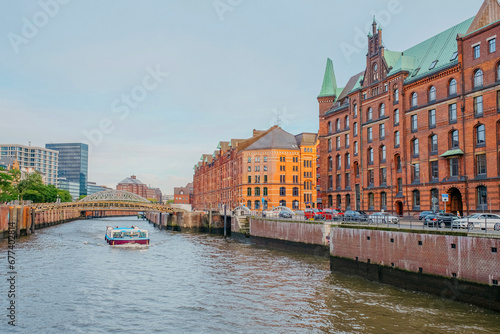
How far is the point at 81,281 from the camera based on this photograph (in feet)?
111

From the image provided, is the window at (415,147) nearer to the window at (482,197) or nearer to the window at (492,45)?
the window at (482,197)

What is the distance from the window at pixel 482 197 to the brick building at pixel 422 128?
0.11 m

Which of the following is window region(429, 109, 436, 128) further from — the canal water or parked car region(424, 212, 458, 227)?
the canal water

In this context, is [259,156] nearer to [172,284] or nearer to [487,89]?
[487,89]

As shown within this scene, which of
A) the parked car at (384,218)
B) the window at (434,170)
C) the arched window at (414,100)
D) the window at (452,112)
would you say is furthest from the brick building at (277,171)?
the parked car at (384,218)

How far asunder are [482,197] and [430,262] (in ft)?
84.3

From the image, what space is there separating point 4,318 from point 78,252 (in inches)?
1224

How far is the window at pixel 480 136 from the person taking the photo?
48.2 metres

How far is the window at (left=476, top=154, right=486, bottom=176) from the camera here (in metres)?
48.1

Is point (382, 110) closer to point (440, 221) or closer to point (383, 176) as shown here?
point (383, 176)

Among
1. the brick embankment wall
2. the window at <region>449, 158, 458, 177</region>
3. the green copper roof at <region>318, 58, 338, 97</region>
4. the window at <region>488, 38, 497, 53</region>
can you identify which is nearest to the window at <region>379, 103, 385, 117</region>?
the window at <region>449, 158, 458, 177</region>

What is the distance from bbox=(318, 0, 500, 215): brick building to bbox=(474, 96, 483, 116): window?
10 centimetres

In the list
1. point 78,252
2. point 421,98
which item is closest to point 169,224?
point 78,252

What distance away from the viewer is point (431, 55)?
5850 centimetres
